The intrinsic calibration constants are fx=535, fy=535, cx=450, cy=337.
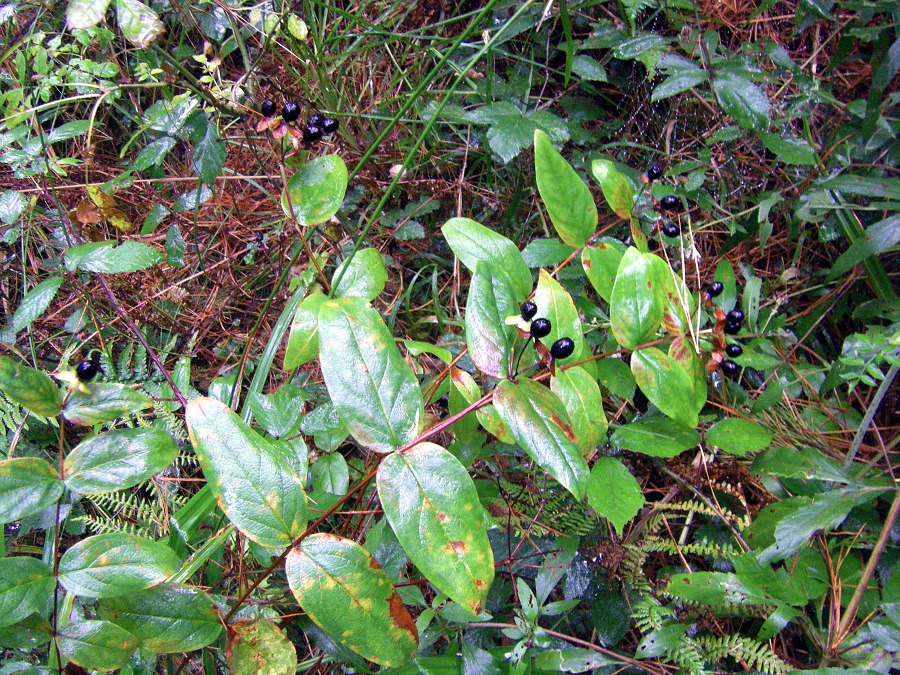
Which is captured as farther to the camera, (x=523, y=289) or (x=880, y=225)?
(x=880, y=225)

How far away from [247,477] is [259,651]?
0.29m

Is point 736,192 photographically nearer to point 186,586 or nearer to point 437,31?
point 437,31

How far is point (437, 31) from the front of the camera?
1921mm

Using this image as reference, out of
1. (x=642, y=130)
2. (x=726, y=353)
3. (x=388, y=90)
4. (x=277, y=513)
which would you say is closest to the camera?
(x=277, y=513)

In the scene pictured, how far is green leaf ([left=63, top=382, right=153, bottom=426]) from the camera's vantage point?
0.89 m

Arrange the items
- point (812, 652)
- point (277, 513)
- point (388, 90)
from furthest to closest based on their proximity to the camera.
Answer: point (388, 90) → point (812, 652) → point (277, 513)

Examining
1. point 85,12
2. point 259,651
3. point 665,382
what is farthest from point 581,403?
point 85,12

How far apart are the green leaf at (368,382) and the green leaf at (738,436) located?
77 centimetres

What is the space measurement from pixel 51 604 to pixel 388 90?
176 centimetres

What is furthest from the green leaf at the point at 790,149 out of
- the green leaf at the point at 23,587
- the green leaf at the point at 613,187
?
the green leaf at the point at 23,587

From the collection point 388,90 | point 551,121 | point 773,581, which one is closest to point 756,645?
point 773,581

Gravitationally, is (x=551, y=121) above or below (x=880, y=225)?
above

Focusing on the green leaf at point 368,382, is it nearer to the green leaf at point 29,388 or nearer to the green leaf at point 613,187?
the green leaf at point 29,388

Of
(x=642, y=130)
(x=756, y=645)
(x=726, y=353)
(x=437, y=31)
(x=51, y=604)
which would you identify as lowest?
(x=756, y=645)
